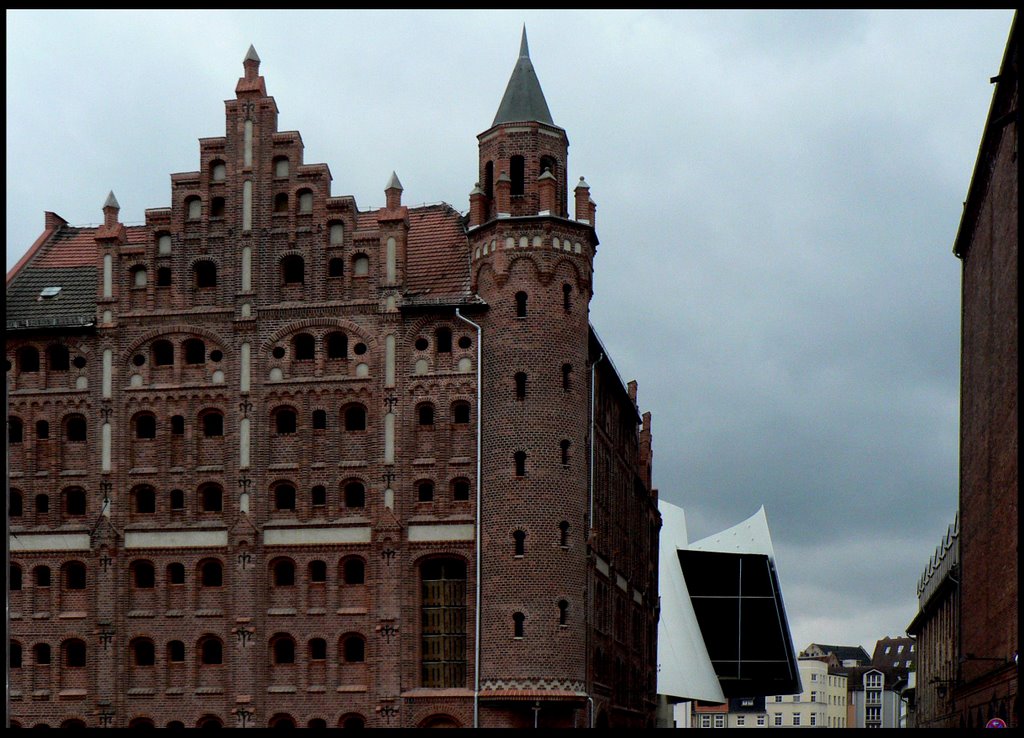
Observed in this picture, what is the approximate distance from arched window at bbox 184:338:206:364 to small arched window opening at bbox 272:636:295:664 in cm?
1032

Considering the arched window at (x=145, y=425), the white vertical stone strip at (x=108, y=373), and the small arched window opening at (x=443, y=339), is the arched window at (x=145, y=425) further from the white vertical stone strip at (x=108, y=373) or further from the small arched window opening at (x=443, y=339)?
the small arched window opening at (x=443, y=339)

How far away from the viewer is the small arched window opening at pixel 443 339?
53.4 m

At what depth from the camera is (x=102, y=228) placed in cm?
5600

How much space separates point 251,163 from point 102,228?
5972 millimetres

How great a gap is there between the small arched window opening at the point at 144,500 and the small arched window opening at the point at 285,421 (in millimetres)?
4991

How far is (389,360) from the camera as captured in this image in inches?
2096

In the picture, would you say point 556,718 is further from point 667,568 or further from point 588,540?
point 667,568

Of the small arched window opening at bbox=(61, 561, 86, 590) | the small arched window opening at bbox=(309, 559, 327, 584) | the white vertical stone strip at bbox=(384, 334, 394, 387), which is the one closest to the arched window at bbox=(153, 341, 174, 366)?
the small arched window opening at bbox=(61, 561, 86, 590)

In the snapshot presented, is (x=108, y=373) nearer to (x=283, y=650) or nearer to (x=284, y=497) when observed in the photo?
(x=284, y=497)

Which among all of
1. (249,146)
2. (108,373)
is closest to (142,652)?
(108,373)

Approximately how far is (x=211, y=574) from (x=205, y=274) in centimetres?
1081

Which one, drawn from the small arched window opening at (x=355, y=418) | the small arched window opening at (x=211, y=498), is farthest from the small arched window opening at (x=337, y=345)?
the small arched window opening at (x=211, y=498)

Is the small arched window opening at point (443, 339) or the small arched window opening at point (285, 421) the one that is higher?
the small arched window opening at point (443, 339)

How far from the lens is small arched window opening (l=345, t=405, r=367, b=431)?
176 ft
